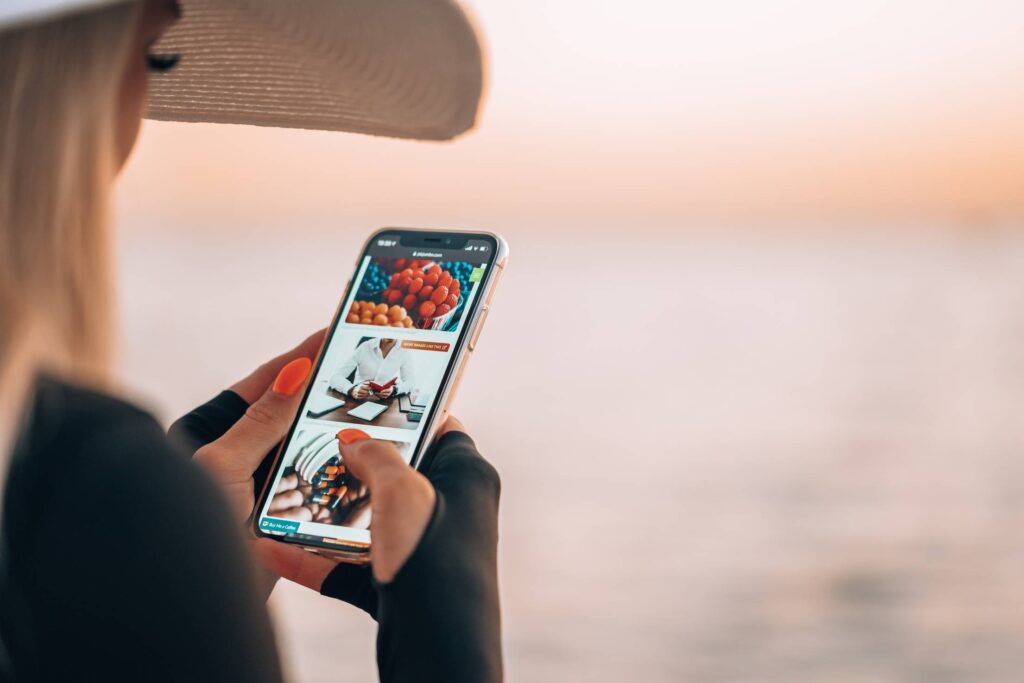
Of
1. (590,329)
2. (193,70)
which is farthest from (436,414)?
(590,329)

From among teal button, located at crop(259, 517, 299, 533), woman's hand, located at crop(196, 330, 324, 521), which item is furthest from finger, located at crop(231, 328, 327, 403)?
teal button, located at crop(259, 517, 299, 533)

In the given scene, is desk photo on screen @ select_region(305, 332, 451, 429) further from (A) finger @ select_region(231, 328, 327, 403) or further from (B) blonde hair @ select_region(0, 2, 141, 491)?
(B) blonde hair @ select_region(0, 2, 141, 491)

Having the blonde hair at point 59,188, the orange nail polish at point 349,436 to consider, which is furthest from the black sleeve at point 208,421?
the blonde hair at point 59,188

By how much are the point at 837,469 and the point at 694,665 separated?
6.83ft

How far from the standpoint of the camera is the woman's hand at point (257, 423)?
3.05 ft

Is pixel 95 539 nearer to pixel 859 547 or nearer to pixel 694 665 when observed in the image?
pixel 694 665

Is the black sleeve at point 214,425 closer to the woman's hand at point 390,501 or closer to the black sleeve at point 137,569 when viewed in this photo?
the woman's hand at point 390,501

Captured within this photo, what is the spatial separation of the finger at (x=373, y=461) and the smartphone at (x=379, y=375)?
109 mm

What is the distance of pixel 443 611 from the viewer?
0.61m

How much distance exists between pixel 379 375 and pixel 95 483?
556 millimetres

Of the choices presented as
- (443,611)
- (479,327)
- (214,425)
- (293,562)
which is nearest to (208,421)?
(214,425)

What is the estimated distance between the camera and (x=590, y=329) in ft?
32.1

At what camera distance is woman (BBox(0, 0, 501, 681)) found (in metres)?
0.43

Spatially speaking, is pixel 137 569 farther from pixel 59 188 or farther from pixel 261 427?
pixel 261 427
